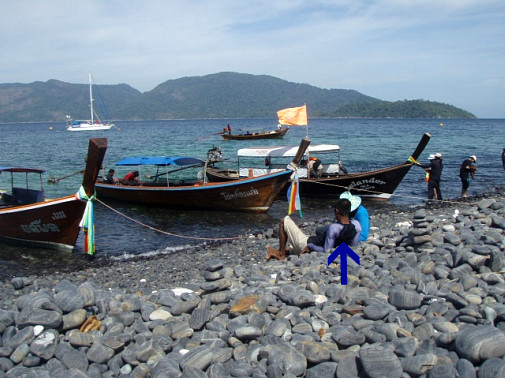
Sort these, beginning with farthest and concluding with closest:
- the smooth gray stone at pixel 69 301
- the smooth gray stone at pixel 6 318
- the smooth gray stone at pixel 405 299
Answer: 1. the smooth gray stone at pixel 69 301
2. the smooth gray stone at pixel 405 299
3. the smooth gray stone at pixel 6 318

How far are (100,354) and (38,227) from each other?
10135 mm

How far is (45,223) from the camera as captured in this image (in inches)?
542

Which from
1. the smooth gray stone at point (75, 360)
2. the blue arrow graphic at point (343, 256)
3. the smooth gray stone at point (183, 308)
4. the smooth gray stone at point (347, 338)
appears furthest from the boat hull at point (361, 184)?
the smooth gray stone at point (75, 360)

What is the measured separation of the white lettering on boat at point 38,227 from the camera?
45.0 ft

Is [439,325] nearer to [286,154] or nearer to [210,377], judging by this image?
[210,377]

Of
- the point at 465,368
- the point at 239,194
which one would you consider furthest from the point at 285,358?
Result: the point at 239,194

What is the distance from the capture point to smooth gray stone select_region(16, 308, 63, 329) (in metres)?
5.30

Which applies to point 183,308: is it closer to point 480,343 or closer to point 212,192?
point 480,343

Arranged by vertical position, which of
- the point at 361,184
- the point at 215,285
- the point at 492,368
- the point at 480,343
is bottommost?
the point at 361,184

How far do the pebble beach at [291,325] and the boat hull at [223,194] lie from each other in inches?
420

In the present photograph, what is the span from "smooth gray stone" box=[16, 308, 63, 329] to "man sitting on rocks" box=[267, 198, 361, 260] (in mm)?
4512

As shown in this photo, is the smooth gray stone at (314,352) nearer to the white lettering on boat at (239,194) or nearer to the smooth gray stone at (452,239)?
the smooth gray stone at (452,239)

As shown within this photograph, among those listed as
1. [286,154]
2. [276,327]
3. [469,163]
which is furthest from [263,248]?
[469,163]

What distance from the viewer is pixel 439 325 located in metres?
4.85
